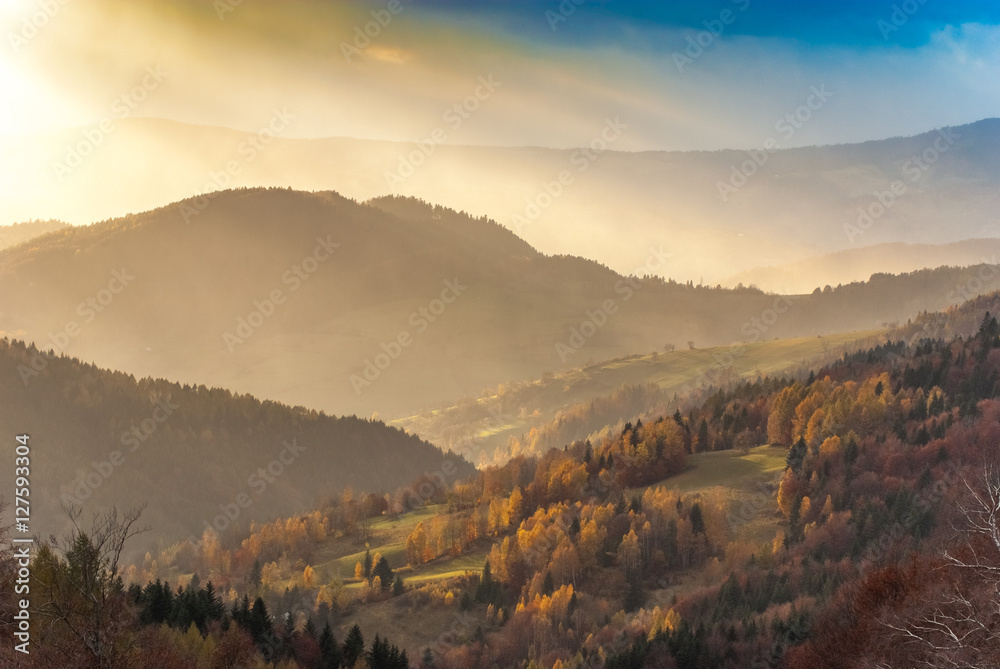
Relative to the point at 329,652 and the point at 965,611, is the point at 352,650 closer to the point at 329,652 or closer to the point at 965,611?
the point at 329,652

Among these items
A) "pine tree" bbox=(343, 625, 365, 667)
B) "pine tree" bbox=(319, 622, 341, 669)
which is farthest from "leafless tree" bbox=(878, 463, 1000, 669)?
"pine tree" bbox=(343, 625, 365, 667)

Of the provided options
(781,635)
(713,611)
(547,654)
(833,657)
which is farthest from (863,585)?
(547,654)

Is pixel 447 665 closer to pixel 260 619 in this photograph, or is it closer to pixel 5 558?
pixel 260 619

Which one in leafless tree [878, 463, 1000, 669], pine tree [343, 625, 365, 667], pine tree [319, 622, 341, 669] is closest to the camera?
leafless tree [878, 463, 1000, 669]

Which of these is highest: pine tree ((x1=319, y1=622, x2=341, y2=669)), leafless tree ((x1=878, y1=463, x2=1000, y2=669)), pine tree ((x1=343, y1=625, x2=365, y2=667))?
leafless tree ((x1=878, y1=463, x2=1000, y2=669))

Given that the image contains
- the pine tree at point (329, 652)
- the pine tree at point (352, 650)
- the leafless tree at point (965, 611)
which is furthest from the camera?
the pine tree at point (352, 650)

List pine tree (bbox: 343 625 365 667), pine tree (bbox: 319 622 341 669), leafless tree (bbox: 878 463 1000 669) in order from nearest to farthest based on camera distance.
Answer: leafless tree (bbox: 878 463 1000 669) < pine tree (bbox: 319 622 341 669) < pine tree (bbox: 343 625 365 667)

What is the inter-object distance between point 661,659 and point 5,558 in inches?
4114

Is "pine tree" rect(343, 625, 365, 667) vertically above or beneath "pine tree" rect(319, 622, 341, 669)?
beneath

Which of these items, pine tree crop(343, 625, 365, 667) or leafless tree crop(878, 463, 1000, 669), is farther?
pine tree crop(343, 625, 365, 667)

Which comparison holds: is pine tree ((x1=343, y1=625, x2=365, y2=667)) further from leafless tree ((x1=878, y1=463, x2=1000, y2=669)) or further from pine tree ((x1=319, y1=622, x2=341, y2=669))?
leafless tree ((x1=878, y1=463, x2=1000, y2=669))

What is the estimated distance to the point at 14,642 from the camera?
62062 millimetres

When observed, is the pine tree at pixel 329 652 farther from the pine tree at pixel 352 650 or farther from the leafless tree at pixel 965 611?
the leafless tree at pixel 965 611

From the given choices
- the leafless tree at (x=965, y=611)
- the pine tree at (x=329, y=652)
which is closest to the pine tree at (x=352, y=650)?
the pine tree at (x=329, y=652)
